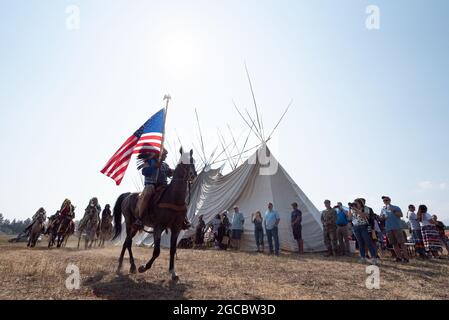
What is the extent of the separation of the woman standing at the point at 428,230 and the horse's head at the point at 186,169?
1105 cm

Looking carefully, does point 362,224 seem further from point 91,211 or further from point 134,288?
point 91,211

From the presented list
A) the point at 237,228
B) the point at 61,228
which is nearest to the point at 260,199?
the point at 237,228

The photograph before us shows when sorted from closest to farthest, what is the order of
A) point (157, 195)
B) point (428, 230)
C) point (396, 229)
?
point (157, 195) → point (396, 229) → point (428, 230)

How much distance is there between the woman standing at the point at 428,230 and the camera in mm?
12547

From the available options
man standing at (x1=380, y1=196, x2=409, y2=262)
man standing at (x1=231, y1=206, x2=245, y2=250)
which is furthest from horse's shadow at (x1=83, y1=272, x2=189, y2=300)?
man standing at (x1=231, y1=206, x2=245, y2=250)

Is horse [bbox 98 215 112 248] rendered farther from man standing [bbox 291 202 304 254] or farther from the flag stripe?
the flag stripe

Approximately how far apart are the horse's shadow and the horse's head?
2.37 meters

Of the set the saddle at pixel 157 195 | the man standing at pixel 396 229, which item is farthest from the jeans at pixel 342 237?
the saddle at pixel 157 195

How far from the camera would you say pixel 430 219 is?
495 inches

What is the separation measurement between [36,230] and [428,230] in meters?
21.5

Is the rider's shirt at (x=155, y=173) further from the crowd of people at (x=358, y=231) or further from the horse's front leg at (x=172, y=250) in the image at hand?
the crowd of people at (x=358, y=231)

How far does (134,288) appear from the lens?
5.33 m
